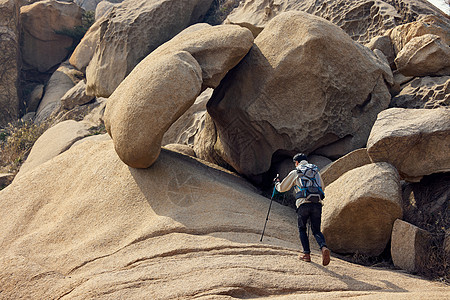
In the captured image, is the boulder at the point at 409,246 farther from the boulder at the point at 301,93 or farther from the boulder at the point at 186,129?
the boulder at the point at 186,129

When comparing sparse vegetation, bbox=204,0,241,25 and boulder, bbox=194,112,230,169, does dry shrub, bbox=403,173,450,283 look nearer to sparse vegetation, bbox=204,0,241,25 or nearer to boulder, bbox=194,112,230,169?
boulder, bbox=194,112,230,169

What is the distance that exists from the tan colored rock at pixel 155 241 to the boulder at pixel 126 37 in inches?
208

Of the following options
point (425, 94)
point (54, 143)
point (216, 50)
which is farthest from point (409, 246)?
point (54, 143)

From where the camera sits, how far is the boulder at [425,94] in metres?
8.45

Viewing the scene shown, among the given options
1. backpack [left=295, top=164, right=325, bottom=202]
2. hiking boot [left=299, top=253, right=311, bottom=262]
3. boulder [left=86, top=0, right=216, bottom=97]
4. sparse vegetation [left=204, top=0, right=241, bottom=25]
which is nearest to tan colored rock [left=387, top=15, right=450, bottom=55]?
backpack [left=295, top=164, right=325, bottom=202]

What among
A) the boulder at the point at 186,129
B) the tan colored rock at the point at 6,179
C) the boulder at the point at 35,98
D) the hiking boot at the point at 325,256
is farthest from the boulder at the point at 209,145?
the boulder at the point at 35,98

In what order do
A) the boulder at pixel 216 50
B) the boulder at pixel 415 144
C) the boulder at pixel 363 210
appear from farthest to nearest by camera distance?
the boulder at pixel 216 50, the boulder at pixel 415 144, the boulder at pixel 363 210

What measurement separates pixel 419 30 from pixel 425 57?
109 centimetres

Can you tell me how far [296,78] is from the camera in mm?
8336

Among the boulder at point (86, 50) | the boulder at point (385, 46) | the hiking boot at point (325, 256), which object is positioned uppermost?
the boulder at point (385, 46)

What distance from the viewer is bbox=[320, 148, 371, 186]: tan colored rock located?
7.42m

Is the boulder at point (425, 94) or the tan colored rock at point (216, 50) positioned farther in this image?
the boulder at point (425, 94)

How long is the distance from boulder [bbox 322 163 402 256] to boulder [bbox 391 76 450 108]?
2.60 meters

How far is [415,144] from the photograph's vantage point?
6.70 metres
